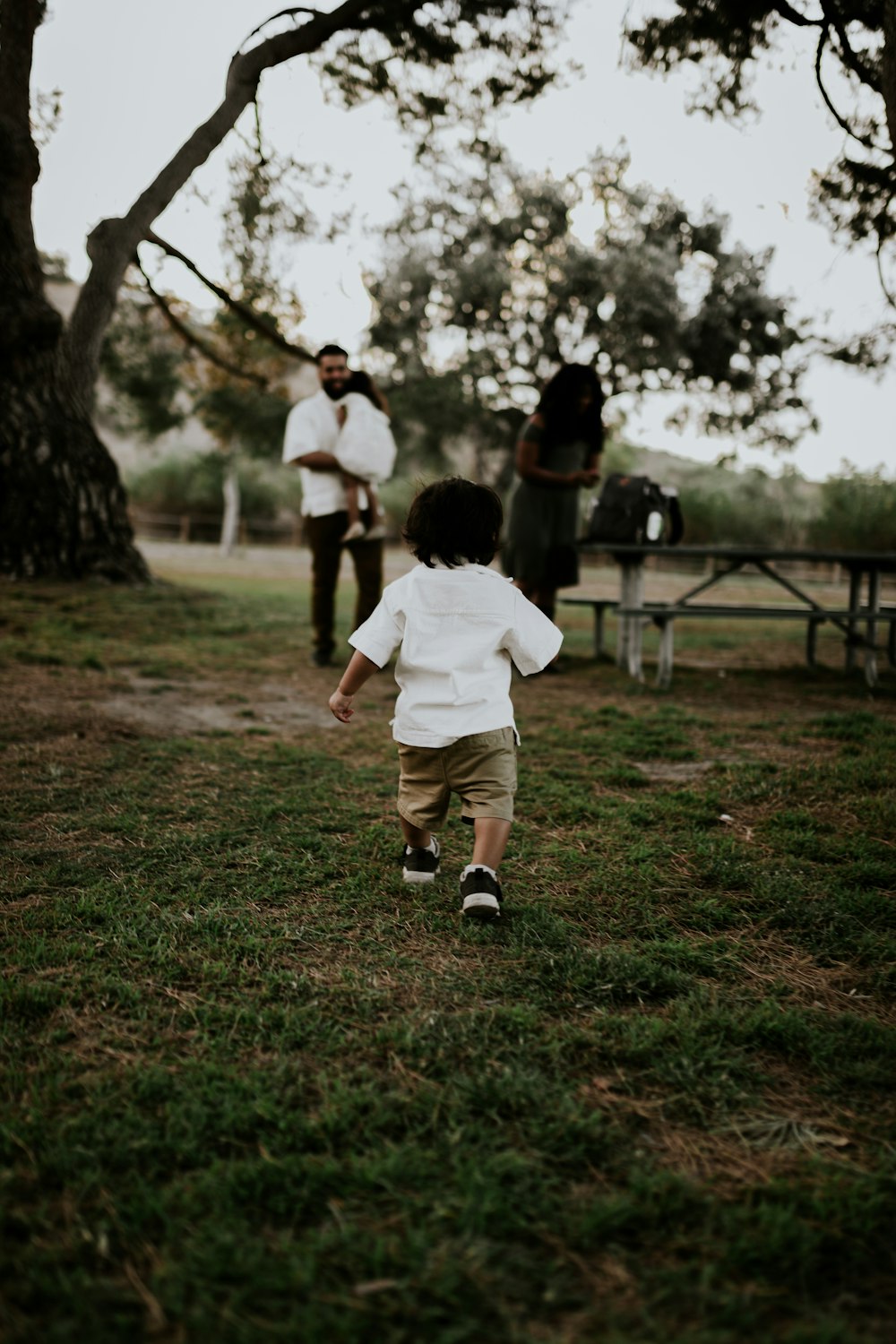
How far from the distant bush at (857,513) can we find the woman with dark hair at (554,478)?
26.3m

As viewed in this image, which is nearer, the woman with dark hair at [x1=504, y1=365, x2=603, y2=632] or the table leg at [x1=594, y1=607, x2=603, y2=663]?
the woman with dark hair at [x1=504, y1=365, x2=603, y2=632]

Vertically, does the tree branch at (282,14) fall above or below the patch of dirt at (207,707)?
above

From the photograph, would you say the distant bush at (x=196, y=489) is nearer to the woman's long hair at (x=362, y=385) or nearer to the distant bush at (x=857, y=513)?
the distant bush at (x=857, y=513)

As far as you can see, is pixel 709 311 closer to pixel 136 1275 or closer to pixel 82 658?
pixel 82 658

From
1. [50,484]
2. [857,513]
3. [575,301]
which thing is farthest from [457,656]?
[857,513]

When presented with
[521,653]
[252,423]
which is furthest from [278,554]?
[521,653]

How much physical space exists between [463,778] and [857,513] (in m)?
32.7

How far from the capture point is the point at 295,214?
1313cm

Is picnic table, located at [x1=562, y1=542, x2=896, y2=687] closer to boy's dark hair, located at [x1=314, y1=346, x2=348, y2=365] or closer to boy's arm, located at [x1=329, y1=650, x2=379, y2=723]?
boy's dark hair, located at [x1=314, y1=346, x2=348, y2=365]

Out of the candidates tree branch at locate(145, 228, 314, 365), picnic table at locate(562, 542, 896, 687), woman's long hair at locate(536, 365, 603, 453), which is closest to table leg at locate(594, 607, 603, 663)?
picnic table at locate(562, 542, 896, 687)

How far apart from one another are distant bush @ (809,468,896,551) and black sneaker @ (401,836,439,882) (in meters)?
30.6

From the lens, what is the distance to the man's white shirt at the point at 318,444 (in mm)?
6758

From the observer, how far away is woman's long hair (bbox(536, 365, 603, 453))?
6.77 metres

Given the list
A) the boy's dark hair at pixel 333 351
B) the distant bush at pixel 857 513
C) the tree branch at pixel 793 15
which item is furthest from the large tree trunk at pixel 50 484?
the distant bush at pixel 857 513
